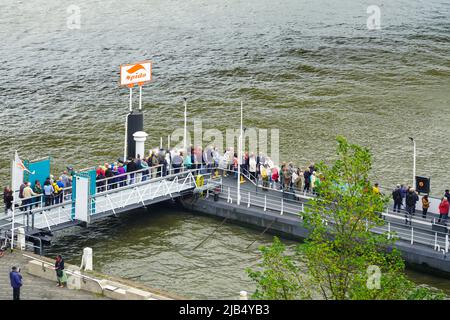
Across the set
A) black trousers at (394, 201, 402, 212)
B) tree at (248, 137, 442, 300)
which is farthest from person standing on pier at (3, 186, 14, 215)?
black trousers at (394, 201, 402, 212)

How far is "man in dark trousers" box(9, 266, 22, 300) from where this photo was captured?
98.7ft

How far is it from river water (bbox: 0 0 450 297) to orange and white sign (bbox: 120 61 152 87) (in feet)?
21.0

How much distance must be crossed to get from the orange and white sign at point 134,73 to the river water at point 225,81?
21.0 ft

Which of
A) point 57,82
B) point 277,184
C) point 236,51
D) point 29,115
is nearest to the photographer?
point 277,184

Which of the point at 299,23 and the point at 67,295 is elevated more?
the point at 299,23

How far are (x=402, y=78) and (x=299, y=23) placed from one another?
15.5 meters

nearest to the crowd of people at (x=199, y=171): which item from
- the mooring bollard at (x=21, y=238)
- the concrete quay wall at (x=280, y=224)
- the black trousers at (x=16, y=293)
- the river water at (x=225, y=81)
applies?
the concrete quay wall at (x=280, y=224)

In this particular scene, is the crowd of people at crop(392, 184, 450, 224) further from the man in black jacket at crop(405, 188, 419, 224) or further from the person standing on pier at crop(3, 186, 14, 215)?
the person standing on pier at crop(3, 186, 14, 215)

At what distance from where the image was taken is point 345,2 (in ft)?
284

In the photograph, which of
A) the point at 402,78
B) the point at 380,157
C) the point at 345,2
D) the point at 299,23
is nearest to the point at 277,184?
the point at 380,157

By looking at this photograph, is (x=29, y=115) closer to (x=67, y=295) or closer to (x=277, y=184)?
(x=277, y=184)

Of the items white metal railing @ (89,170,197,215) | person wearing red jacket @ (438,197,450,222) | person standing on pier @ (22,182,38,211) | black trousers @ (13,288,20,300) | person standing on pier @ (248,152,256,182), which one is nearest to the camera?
black trousers @ (13,288,20,300)

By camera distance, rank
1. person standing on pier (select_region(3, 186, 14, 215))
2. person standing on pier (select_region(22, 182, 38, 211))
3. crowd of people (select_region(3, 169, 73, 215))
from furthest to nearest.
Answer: person standing on pier (select_region(3, 186, 14, 215)), crowd of people (select_region(3, 169, 73, 215)), person standing on pier (select_region(22, 182, 38, 211))

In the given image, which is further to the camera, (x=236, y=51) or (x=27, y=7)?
(x=27, y=7)
